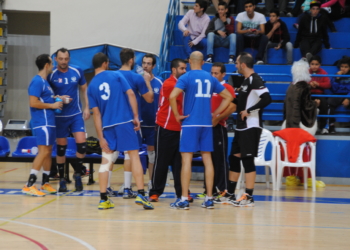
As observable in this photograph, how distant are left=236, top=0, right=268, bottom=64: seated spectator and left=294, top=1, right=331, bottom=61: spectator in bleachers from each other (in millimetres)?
849

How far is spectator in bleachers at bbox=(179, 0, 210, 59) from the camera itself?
11969 mm

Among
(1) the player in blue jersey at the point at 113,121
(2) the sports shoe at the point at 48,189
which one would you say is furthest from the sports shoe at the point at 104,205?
(2) the sports shoe at the point at 48,189

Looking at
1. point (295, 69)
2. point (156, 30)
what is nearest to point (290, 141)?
point (295, 69)

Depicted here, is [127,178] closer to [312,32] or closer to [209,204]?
[209,204]

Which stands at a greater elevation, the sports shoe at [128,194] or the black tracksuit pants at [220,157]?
the black tracksuit pants at [220,157]

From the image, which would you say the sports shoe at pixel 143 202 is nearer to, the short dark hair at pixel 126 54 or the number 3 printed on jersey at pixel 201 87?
the number 3 printed on jersey at pixel 201 87

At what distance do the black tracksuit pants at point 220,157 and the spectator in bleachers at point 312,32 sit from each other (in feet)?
16.7

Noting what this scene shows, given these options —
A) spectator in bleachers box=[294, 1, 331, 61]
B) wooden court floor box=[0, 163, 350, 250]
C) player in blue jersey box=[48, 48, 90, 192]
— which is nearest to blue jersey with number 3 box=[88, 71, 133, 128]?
wooden court floor box=[0, 163, 350, 250]

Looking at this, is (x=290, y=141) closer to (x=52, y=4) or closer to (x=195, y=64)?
(x=195, y=64)

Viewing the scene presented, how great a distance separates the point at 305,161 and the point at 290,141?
484 millimetres

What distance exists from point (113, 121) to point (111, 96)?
30 centimetres

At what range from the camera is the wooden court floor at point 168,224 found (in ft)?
15.7

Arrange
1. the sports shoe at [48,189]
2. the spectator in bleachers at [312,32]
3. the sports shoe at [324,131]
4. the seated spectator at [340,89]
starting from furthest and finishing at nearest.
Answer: the spectator in bleachers at [312,32] < the seated spectator at [340,89] < the sports shoe at [324,131] < the sports shoe at [48,189]

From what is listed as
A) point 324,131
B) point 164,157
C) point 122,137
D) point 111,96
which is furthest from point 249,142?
point 324,131
